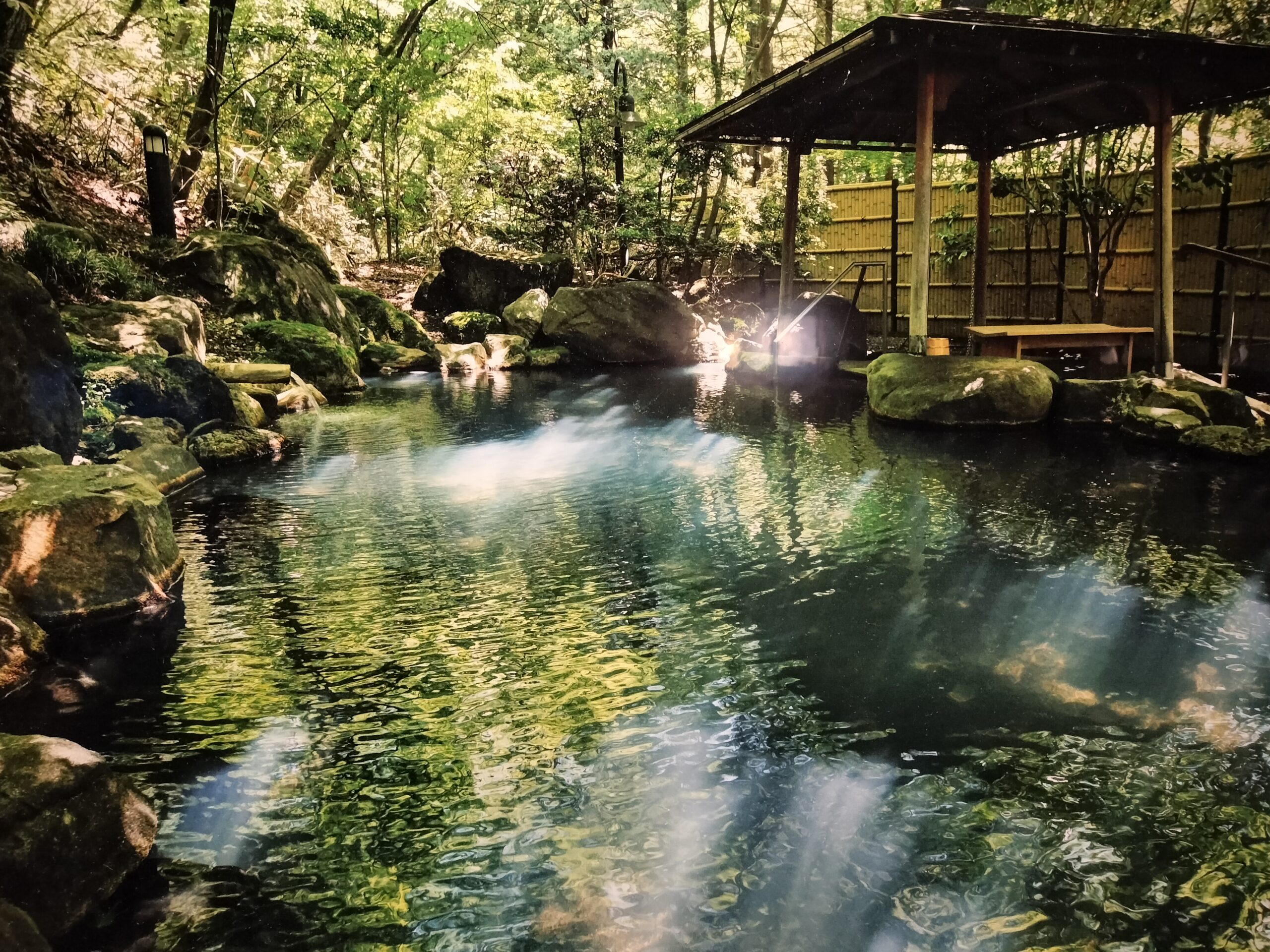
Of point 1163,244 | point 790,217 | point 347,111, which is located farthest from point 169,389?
point 347,111

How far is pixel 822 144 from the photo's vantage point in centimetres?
1186

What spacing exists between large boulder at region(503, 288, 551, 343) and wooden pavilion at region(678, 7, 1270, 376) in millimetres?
5556

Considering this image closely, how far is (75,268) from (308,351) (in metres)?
2.82

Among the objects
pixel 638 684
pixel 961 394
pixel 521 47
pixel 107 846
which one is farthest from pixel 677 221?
pixel 107 846

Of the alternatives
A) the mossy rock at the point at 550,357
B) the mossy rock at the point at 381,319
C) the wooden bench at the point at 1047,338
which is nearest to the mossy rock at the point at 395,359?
the mossy rock at the point at 381,319

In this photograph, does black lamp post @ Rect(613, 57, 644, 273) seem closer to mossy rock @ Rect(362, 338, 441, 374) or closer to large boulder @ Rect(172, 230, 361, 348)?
→ mossy rock @ Rect(362, 338, 441, 374)

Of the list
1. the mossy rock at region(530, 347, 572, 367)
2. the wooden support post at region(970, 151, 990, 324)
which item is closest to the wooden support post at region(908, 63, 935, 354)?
the wooden support post at region(970, 151, 990, 324)

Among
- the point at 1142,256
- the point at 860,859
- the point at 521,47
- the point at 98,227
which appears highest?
the point at 521,47

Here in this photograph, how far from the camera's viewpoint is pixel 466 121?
1794 cm

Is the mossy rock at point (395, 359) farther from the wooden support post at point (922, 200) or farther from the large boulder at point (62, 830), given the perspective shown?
the large boulder at point (62, 830)

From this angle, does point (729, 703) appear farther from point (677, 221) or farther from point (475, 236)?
point (475, 236)

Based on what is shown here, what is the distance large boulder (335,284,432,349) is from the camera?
1533cm

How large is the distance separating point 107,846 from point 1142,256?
1295 centimetres

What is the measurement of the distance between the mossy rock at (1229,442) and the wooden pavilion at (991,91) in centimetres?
140
